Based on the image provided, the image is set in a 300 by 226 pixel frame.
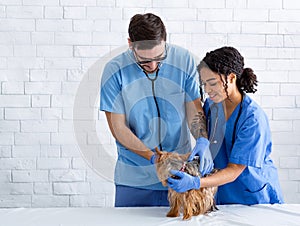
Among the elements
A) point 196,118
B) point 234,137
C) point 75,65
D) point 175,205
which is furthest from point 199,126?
point 75,65

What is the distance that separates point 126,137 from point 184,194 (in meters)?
0.39

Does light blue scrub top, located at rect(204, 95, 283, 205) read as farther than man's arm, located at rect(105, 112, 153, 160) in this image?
No

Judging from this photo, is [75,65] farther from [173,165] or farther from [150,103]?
[173,165]

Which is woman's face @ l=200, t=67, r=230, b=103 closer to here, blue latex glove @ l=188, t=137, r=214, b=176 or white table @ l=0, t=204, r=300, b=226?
blue latex glove @ l=188, t=137, r=214, b=176

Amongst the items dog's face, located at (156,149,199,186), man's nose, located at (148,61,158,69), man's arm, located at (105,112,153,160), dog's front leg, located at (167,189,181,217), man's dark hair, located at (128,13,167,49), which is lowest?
dog's front leg, located at (167,189,181,217)

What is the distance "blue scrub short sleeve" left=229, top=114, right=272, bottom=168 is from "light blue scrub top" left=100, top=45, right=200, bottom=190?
313mm

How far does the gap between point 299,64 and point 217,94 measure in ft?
4.83

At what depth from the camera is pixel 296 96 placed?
3141 millimetres

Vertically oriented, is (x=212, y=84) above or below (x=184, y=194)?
above

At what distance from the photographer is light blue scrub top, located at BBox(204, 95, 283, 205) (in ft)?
5.95

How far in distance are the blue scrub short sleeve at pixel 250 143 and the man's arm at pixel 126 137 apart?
359 millimetres

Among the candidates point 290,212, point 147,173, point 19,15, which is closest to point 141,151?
point 147,173

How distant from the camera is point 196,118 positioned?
6.52 ft

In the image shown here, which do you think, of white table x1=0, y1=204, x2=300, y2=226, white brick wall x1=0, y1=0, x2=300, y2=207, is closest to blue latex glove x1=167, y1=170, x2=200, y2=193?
white table x1=0, y1=204, x2=300, y2=226
